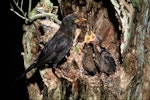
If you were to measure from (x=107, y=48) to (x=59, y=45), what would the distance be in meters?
0.59

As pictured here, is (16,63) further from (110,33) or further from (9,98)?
(110,33)

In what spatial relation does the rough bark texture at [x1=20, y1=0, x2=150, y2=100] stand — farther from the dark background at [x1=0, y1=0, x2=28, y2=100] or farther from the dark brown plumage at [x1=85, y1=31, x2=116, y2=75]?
the dark background at [x1=0, y1=0, x2=28, y2=100]

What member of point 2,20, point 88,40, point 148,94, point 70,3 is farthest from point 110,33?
point 2,20

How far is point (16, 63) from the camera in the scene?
7.43 m

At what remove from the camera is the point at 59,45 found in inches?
208

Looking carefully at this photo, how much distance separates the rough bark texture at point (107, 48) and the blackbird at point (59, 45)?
3.6 inches

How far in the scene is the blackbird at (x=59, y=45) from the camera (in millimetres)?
5172

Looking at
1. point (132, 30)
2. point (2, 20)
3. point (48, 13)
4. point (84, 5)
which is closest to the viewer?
point (132, 30)

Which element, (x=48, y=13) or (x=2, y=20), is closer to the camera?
(x=48, y=13)

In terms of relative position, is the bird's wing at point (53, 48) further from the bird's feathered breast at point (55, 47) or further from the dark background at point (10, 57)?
the dark background at point (10, 57)

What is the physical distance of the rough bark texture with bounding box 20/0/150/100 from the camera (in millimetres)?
4812

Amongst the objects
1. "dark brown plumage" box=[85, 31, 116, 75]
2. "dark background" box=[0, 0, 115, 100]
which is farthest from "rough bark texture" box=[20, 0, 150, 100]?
"dark background" box=[0, 0, 115, 100]

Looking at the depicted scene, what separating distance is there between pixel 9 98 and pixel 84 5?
2.89m

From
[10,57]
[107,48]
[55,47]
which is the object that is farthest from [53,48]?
[10,57]
